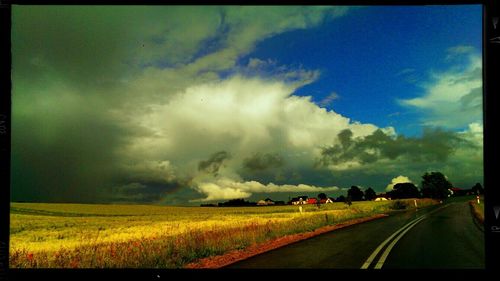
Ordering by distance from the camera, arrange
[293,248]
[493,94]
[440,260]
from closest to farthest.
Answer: [493,94] < [440,260] < [293,248]

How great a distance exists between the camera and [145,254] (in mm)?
11922

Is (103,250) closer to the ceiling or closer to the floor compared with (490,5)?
closer to the floor

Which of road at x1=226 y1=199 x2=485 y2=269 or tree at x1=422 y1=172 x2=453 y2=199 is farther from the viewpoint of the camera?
tree at x1=422 y1=172 x2=453 y2=199

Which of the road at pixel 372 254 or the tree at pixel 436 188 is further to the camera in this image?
the tree at pixel 436 188

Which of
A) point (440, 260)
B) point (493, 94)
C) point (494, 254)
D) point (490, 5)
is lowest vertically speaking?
point (440, 260)

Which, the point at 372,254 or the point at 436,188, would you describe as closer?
the point at 372,254
